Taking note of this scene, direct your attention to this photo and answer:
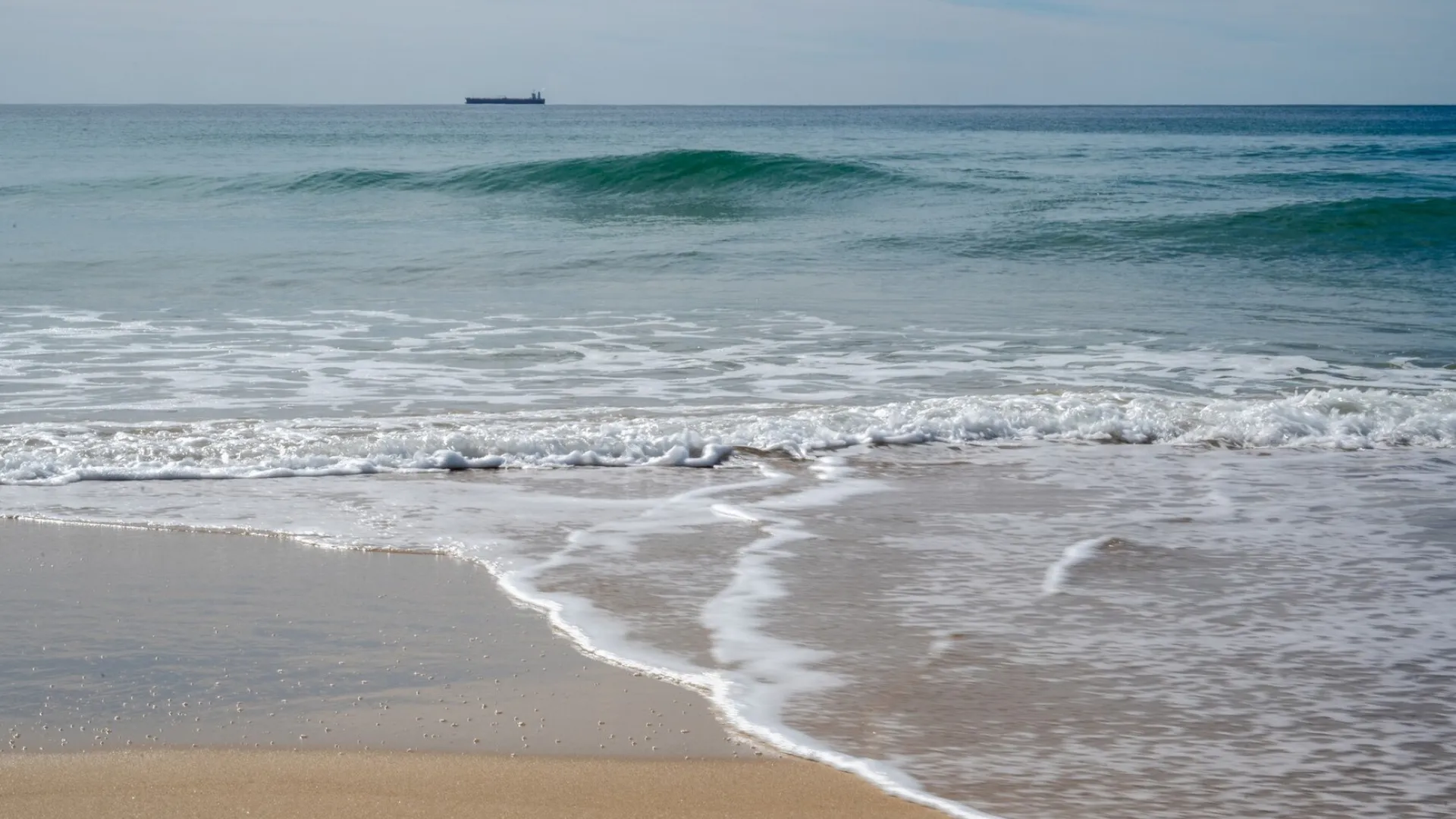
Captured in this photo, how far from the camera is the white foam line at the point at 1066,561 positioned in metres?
4.71

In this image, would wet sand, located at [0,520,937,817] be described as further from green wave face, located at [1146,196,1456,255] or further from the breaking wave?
green wave face, located at [1146,196,1456,255]

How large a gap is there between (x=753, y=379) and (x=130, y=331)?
Answer: 17.4 feet

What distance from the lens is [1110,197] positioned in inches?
881

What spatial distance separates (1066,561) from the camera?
5039mm

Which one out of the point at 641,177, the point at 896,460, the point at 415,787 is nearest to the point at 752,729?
the point at 415,787

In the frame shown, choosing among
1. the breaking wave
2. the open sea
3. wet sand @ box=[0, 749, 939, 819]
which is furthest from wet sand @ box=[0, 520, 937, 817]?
the breaking wave

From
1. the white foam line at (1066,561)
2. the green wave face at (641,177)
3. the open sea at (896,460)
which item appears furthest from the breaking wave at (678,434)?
the green wave face at (641,177)

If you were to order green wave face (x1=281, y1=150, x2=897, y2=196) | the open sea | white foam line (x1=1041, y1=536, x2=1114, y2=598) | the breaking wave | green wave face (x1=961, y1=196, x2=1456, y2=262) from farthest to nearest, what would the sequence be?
green wave face (x1=281, y1=150, x2=897, y2=196) → green wave face (x1=961, y1=196, x2=1456, y2=262) → the breaking wave → white foam line (x1=1041, y1=536, x2=1114, y2=598) → the open sea

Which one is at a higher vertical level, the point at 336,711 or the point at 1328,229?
the point at 1328,229

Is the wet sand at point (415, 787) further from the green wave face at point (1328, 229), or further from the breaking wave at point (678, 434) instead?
the green wave face at point (1328, 229)

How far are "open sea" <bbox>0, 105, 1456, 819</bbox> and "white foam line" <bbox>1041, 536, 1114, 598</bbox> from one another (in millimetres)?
21

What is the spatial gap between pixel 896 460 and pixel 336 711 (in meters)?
3.91

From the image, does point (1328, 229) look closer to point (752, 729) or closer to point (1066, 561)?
point (1066, 561)

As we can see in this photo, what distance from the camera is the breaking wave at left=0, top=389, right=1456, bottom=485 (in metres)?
6.48
